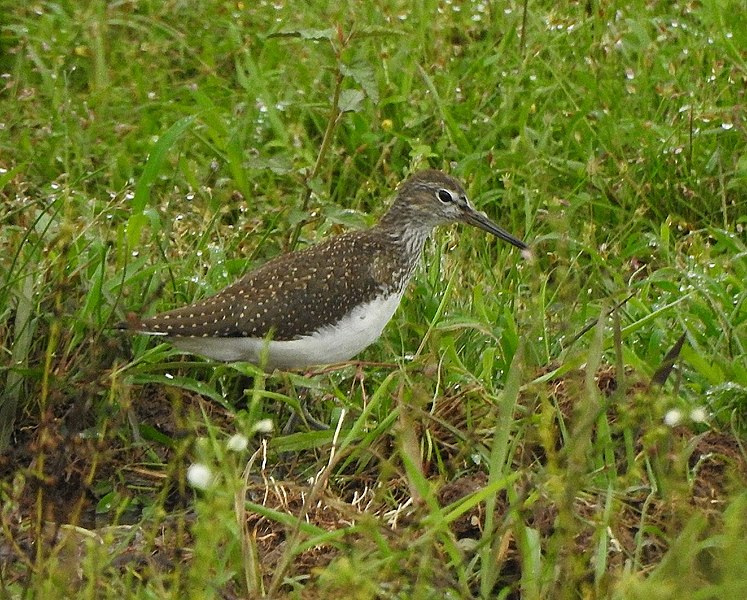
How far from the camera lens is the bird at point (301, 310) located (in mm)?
6223

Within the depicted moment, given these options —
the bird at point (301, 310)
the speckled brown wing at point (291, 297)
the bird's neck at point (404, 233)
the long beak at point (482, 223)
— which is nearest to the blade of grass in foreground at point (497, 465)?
the bird at point (301, 310)

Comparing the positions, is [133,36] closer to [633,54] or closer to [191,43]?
[191,43]

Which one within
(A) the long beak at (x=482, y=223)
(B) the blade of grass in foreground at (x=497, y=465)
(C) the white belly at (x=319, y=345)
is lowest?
(C) the white belly at (x=319, y=345)

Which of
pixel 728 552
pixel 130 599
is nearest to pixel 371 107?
pixel 130 599

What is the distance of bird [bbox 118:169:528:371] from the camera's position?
622 centimetres

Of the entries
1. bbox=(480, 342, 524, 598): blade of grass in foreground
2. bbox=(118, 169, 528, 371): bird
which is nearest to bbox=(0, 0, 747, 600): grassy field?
bbox=(480, 342, 524, 598): blade of grass in foreground

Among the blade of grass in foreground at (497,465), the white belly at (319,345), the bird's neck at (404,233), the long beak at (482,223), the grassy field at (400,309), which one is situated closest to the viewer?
the grassy field at (400,309)

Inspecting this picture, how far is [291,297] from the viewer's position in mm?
6391

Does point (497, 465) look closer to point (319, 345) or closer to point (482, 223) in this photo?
point (319, 345)

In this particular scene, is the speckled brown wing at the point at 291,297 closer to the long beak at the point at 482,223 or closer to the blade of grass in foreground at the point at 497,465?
the long beak at the point at 482,223

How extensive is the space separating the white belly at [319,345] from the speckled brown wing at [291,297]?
0.10 feet

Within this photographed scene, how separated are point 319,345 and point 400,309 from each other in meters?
0.79

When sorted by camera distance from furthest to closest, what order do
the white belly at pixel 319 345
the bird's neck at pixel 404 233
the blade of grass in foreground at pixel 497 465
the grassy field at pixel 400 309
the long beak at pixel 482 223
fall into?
the long beak at pixel 482 223 → the bird's neck at pixel 404 233 → the white belly at pixel 319 345 → the blade of grass in foreground at pixel 497 465 → the grassy field at pixel 400 309

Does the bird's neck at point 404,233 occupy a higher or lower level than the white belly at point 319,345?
higher
